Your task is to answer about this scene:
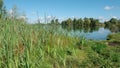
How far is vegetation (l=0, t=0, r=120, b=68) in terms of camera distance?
5.90m

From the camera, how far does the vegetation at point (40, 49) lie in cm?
590

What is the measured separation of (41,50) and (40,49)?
0.14ft

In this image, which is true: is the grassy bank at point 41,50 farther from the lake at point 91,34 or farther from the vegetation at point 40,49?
the lake at point 91,34

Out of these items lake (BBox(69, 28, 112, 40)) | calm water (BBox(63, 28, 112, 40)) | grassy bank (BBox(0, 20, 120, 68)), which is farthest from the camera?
lake (BBox(69, 28, 112, 40))

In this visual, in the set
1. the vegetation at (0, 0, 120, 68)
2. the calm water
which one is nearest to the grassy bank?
the vegetation at (0, 0, 120, 68)

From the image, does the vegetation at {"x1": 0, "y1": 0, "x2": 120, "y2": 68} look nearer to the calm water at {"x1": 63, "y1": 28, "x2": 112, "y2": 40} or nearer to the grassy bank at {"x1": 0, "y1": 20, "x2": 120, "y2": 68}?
the grassy bank at {"x1": 0, "y1": 20, "x2": 120, "y2": 68}

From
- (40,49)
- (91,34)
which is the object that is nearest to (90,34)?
(91,34)

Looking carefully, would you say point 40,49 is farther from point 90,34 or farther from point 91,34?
point 91,34

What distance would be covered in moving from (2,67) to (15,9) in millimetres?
3034

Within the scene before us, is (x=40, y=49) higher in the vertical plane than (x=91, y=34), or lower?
higher

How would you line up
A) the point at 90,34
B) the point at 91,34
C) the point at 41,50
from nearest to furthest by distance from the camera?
the point at 41,50 → the point at 90,34 → the point at 91,34

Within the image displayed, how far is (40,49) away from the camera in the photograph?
Answer: 6918mm

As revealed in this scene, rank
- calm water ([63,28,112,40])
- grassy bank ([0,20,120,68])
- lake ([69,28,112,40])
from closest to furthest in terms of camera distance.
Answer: grassy bank ([0,20,120,68]) → calm water ([63,28,112,40]) → lake ([69,28,112,40])

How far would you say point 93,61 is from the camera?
776 centimetres
